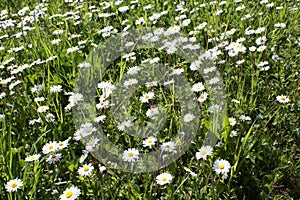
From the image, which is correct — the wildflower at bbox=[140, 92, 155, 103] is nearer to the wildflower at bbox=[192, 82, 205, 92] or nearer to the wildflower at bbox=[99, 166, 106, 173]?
the wildflower at bbox=[192, 82, 205, 92]

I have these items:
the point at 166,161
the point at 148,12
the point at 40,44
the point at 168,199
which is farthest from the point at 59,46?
the point at 168,199

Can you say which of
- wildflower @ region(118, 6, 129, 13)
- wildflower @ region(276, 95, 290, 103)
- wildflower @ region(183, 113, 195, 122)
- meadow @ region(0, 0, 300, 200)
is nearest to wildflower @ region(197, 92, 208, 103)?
meadow @ region(0, 0, 300, 200)

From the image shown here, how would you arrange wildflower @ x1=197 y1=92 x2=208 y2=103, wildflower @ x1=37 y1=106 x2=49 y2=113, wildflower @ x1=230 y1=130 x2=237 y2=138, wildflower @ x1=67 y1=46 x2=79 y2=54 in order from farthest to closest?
1. wildflower @ x1=67 y1=46 x2=79 y2=54
2. wildflower @ x1=37 y1=106 x2=49 y2=113
3. wildflower @ x1=197 y1=92 x2=208 y2=103
4. wildflower @ x1=230 y1=130 x2=237 y2=138

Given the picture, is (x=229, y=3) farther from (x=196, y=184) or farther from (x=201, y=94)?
(x=196, y=184)

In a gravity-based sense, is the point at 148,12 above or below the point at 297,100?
above

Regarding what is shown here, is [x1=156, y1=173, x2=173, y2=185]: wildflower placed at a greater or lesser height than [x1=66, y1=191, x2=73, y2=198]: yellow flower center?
greater

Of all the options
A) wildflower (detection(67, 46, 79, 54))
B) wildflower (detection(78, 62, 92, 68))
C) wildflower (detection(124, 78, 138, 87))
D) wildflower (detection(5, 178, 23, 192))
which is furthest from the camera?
wildflower (detection(67, 46, 79, 54))

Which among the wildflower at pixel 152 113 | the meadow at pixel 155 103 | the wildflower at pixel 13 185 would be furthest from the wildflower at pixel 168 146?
the wildflower at pixel 13 185

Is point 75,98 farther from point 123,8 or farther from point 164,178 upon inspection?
point 123,8
